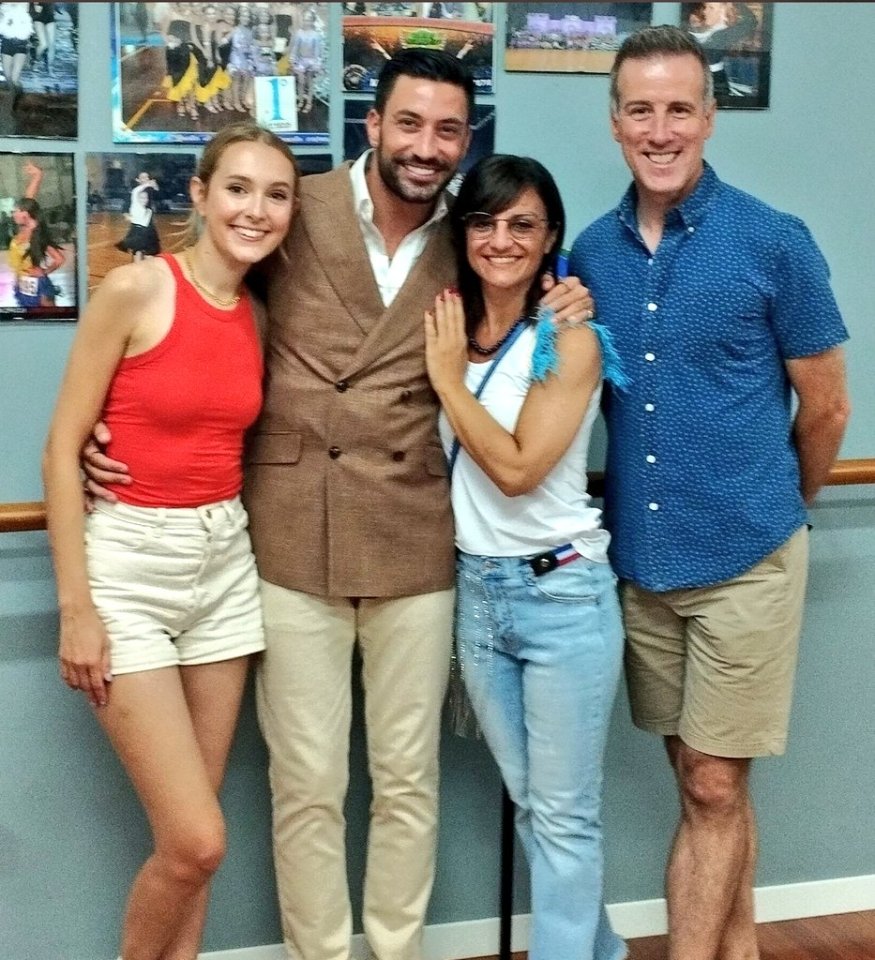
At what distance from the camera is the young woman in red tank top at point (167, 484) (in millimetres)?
1716

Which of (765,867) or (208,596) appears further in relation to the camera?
(765,867)

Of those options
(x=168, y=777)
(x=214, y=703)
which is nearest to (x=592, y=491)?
(x=214, y=703)

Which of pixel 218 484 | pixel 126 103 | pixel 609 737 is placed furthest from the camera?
pixel 609 737

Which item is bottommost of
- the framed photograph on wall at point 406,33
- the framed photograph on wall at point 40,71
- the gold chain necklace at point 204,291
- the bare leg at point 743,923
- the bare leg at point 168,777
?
the bare leg at point 743,923

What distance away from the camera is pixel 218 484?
181cm

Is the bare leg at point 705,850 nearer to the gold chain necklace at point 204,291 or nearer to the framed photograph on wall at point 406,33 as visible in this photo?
the gold chain necklace at point 204,291

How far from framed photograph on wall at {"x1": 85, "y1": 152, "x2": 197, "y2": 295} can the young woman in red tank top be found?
0.21 meters

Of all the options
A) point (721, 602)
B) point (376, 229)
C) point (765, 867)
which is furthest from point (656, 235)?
point (765, 867)

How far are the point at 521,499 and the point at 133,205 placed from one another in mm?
820

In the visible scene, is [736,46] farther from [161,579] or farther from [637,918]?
[637,918]

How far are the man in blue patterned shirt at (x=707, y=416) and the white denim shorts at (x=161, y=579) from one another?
0.66 m

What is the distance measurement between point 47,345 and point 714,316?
1.10 meters

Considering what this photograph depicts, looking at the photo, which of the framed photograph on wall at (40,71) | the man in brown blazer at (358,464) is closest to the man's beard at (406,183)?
the man in brown blazer at (358,464)

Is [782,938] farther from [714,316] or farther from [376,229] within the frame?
[376,229]
